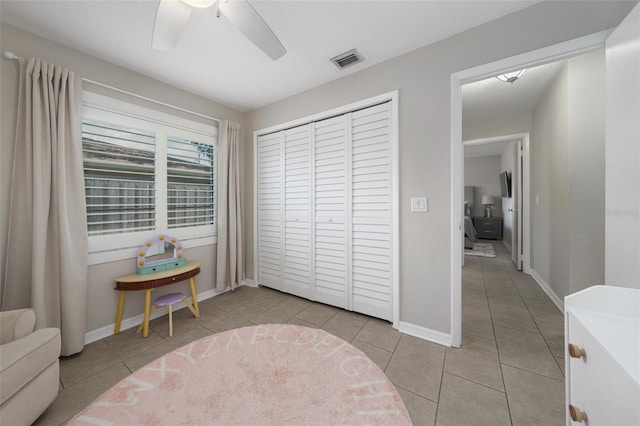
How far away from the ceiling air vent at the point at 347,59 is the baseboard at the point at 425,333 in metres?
2.48

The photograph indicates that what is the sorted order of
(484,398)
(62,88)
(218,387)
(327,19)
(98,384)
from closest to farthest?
(218,387) < (484,398) < (98,384) < (327,19) < (62,88)

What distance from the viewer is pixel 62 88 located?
5.90 feet

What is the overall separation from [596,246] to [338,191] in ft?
7.68

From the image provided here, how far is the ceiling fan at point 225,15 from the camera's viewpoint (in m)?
1.13

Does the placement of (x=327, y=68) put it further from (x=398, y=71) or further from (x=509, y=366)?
(x=509, y=366)

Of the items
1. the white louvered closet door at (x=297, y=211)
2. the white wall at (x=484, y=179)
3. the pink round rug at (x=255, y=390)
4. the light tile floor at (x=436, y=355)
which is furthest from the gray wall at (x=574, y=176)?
the white wall at (x=484, y=179)

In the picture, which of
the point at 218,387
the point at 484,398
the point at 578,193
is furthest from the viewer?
the point at 578,193

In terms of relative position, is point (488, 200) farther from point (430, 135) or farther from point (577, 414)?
point (577, 414)

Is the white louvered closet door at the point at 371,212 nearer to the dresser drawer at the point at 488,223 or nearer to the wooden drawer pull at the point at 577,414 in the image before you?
the wooden drawer pull at the point at 577,414

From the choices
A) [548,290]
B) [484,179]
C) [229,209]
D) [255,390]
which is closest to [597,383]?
[255,390]

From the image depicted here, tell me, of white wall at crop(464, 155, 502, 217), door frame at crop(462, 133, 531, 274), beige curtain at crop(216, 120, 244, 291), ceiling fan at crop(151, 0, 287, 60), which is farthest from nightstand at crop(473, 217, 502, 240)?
ceiling fan at crop(151, 0, 287, 60)

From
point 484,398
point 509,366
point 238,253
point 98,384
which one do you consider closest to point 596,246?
point 509,366

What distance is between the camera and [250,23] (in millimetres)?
1206

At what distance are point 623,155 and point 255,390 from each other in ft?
7.32
